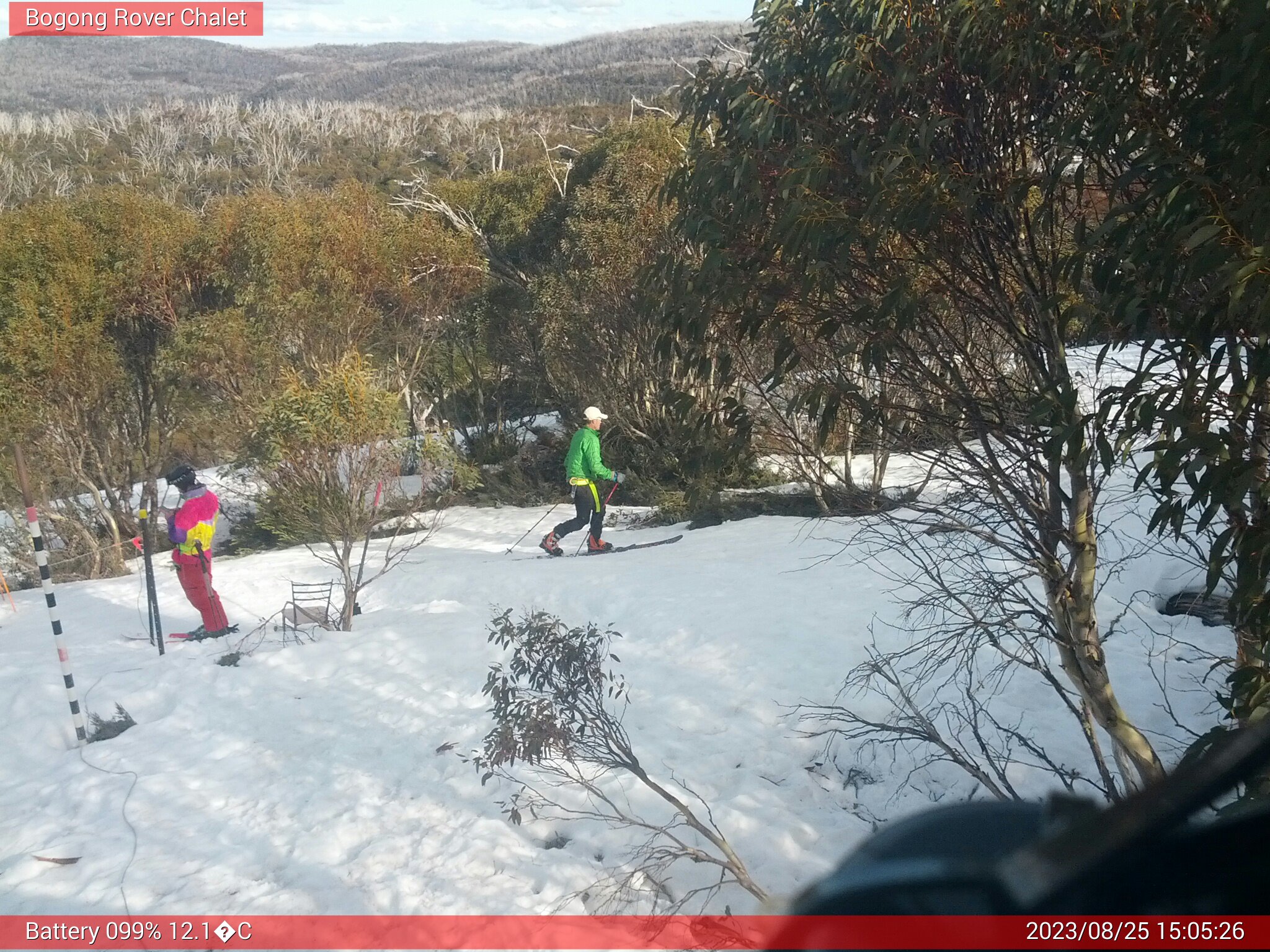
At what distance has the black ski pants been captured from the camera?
10367 millimetres

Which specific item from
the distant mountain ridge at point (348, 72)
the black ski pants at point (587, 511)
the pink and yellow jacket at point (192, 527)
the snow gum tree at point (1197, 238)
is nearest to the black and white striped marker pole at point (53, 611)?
the pink and yellow jacket at point (192, 527)

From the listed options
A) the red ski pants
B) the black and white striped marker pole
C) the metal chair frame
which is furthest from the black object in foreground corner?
the red ski pants

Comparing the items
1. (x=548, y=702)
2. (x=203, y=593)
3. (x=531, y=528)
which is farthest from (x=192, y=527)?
(x=531, y=528)

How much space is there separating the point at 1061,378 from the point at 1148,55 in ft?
3.40

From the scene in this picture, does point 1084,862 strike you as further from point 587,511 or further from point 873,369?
point 587,511

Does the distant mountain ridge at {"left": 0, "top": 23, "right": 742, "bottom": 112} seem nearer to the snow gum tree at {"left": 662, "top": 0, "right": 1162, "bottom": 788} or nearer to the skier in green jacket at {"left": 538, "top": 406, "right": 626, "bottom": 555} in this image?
the skier in green jacket at {"left": 538, "top": 406, "right": 626, "bottom": 555}

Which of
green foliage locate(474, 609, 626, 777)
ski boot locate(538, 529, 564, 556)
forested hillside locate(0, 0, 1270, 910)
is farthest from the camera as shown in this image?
ski boot locate(538, 529, 564, 556)

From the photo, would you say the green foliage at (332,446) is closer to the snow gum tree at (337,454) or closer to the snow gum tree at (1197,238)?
the snow gum tree at (337,454)

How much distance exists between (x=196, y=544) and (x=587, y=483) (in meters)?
4.10

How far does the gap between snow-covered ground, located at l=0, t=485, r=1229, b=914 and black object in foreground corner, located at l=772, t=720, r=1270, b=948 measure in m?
3.30

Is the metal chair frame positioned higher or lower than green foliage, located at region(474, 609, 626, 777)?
lower

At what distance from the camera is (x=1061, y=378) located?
10.7 feet

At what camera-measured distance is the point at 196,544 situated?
7.64 metres
